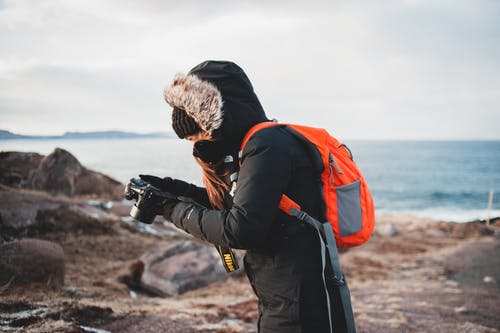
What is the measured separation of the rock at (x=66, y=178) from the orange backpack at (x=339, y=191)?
20.5 metres

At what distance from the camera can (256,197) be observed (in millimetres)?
2133

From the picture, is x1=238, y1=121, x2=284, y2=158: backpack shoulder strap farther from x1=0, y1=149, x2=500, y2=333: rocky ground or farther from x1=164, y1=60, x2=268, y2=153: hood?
x1=0, y1=149, x2=500, y2=333: rocky ground

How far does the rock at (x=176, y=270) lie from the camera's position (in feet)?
30.2

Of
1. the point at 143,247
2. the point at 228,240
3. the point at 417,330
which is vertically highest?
the point at 228,240

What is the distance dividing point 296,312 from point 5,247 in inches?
233

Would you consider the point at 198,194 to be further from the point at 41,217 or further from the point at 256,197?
the point at 41,217

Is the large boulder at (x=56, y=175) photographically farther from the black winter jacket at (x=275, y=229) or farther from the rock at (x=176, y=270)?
the black winter jacket at (x=275, y=229)

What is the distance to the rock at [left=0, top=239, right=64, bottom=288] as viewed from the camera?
612 centimetres

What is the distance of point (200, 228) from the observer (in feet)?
7.61

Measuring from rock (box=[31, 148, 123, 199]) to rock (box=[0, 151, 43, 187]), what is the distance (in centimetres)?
58

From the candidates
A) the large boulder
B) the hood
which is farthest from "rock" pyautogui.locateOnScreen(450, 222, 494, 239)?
the hood

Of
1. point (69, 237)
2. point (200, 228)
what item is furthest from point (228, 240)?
point (69, 237)

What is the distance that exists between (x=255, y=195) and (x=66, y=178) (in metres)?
21.7

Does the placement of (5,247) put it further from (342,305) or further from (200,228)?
(342,305)
